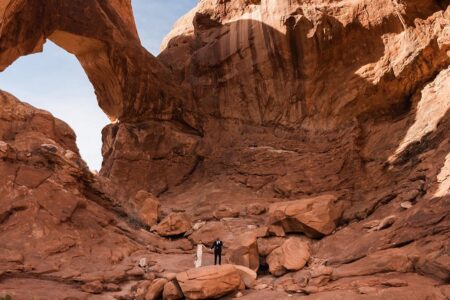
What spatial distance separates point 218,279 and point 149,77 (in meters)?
19.1

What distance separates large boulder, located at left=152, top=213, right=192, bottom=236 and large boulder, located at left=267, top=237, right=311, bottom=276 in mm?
6165

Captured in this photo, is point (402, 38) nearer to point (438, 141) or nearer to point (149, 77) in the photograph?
point (438, 141)

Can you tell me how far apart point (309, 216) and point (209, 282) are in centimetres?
680

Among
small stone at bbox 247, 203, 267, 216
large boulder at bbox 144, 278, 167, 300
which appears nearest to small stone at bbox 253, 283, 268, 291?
large boulder at bbox 144, 278, 167, 300

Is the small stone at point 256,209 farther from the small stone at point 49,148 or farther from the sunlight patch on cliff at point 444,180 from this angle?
the small stone at point 49,148

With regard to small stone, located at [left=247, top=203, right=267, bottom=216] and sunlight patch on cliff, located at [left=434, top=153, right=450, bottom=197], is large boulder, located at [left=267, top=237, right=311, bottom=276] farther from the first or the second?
small stone, located at [left=247, top=203, right=267, bottom=216]

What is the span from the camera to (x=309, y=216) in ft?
56.3

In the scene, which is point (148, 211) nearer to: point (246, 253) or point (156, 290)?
point (246, 253)

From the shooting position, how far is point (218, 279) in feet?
39.5

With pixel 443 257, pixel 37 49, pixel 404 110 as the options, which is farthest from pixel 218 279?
pixel 37 49

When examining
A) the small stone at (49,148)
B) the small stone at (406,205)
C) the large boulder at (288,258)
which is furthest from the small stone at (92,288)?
the small stone at (406,205)

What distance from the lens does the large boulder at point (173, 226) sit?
1950 centimetres

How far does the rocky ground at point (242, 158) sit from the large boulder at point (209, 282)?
0.15ft

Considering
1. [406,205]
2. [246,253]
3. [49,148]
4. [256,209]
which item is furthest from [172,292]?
[256,209]
